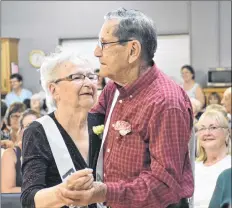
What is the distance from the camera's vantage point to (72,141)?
2201mm

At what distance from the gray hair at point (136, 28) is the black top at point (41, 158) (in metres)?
0.45

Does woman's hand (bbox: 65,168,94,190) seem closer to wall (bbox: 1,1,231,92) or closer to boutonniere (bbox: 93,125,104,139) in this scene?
boutonniere (bbox: 93,125,104,139)

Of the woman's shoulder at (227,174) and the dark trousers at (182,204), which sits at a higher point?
the woman's shoulder at (227,174)

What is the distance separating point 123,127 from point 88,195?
0.27 metres

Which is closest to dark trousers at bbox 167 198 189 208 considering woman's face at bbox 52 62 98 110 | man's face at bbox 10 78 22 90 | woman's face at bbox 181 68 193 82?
woman's face at bbox 52 62 98 110

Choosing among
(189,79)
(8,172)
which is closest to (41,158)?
(8,172)

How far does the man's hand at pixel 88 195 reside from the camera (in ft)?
5.21

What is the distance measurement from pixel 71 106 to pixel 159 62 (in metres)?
7.53

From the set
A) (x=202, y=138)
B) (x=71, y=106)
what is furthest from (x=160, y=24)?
(x=71, y=106)

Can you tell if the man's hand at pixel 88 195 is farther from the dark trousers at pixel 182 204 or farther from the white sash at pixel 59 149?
the white sash at pixel 59 149

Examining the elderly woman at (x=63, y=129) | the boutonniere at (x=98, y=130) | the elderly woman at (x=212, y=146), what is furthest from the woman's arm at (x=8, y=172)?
the boutonniere at (x=98, y=130)

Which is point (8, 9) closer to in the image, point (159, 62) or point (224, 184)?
point (159, 62)

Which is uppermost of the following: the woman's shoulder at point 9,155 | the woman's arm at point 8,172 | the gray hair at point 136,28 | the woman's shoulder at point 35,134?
the gray hair at point 136,28

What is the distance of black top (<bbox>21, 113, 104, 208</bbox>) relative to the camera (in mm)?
1972
